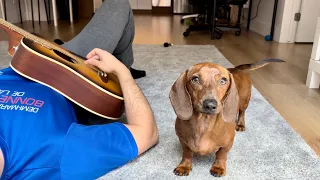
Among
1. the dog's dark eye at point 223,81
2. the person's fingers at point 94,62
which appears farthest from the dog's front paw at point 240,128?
the person's fingers at point 94,62

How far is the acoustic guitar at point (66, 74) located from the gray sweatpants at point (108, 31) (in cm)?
20

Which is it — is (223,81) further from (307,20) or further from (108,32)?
(307,20)

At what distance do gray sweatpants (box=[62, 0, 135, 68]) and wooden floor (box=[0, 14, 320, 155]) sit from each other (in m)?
0.76

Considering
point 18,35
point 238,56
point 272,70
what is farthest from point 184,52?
point 18,35

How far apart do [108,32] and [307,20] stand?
89.6 inches

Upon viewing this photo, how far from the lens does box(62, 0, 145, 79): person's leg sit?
47.4 inches

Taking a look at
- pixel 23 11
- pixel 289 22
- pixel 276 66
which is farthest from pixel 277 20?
pixel 23 11

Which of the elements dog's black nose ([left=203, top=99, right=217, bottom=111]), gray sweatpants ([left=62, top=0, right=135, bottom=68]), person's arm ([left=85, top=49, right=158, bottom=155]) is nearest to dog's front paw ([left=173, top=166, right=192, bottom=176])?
person's arm ([left=85, top=49, right=158, bottom=155])

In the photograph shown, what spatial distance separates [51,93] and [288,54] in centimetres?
207

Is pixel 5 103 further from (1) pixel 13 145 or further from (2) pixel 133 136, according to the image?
(2) pixel 133 136

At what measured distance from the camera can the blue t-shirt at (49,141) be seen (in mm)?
696

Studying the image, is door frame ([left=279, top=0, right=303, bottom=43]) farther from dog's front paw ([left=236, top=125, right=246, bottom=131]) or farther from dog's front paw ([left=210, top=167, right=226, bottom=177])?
dog's front paw ([left=210, top=167, right=226, bottom=177])

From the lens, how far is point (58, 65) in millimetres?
899

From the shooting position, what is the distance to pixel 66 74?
903 millimetres
